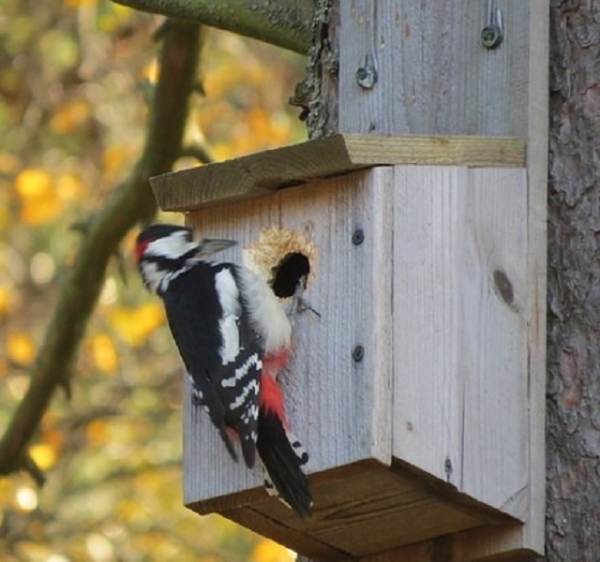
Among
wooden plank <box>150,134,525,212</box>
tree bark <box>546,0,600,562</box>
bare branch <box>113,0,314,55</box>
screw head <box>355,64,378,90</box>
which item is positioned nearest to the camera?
wooden plank <box>150,134,525,212</box>

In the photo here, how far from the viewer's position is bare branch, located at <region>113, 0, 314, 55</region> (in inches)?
189

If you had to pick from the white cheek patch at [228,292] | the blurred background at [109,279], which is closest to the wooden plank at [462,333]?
the white cheek patch at [228,292]

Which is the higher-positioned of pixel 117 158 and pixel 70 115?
pixel 70 115

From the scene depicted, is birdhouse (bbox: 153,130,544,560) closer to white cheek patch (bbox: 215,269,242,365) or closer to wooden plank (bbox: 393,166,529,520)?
wooden plank (bbox: 393,166,529,520)

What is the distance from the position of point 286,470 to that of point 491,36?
1.25m

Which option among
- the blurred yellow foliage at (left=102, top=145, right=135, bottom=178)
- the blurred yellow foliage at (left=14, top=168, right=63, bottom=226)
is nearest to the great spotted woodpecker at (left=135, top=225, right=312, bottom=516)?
the blurred yellow foliage at (left=14, top=168, right=63, bottom=226)

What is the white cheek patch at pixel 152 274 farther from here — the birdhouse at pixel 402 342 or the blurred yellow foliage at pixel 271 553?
the blurred yellow foliage at pixel 271 553

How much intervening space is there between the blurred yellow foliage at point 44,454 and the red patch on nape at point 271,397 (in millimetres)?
4932

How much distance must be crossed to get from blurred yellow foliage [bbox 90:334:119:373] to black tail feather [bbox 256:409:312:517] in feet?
18.3

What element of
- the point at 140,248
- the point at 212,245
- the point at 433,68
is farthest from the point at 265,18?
the point at 212,245

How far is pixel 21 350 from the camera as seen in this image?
9.51 m

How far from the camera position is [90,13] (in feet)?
30.7

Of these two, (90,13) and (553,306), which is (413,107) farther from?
(90,13)

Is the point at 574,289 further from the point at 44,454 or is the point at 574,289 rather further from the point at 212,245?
the point at 44,454
